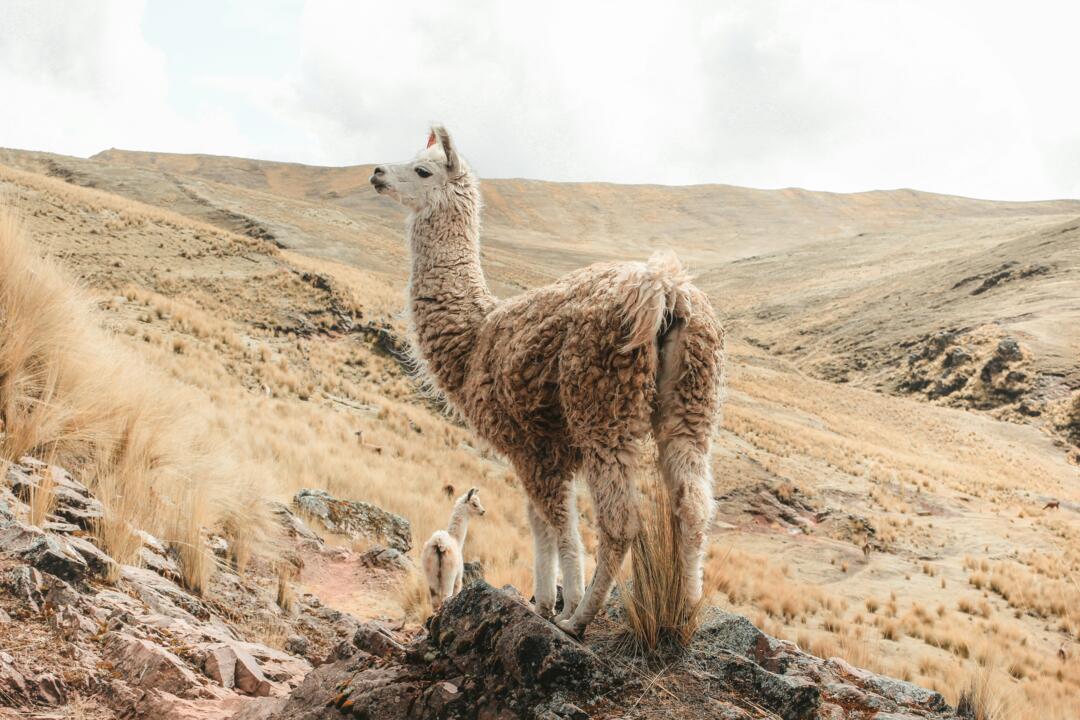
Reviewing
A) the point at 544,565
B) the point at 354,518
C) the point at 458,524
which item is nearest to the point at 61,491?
the point at 544,565

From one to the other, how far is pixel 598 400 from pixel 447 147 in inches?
107

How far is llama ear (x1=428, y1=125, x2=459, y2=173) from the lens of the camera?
509 cm

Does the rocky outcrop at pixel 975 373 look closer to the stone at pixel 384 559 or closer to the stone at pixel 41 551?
the stone at pixel 384 559

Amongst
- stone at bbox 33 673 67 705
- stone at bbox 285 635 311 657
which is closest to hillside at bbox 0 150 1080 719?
stone at bbox 285 635 311 657

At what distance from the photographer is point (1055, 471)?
32219mm

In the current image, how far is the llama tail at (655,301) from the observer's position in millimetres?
3256

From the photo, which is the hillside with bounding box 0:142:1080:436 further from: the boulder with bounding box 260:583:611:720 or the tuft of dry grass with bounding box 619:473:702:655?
the boulder with bounding box 260:583:611:720

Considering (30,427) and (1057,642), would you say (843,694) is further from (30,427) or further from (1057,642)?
(1057,642)

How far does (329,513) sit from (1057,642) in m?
12.4

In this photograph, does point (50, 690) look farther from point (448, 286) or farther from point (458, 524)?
point (458, 524)

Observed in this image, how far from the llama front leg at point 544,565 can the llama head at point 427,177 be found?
247 centimetres

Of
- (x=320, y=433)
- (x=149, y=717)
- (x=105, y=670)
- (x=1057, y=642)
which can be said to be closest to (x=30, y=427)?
(x=105, y=670)

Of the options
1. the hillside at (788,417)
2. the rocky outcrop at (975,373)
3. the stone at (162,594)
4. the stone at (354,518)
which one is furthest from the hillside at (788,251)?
the stone at (162,594)

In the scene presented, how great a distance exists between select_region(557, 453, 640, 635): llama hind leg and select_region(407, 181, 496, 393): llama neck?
1.50 m
